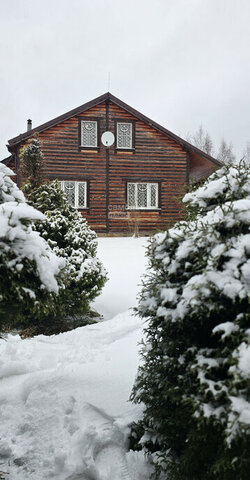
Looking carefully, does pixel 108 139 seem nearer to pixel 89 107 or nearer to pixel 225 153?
pixel 89 107

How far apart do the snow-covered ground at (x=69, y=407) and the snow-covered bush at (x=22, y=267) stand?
47.7 inches

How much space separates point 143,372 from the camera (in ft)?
9.67

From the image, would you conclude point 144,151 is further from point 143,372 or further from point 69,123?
point 143,372

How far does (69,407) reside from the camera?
11.7 ft

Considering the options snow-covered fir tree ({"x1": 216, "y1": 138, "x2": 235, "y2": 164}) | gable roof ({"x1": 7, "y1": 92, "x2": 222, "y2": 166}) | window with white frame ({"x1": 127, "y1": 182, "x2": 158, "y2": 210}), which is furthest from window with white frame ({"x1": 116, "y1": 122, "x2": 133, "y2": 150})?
snow-covered fir tree ({"x1": 216, "y1": 138, "x2": 235, "y2": 164})

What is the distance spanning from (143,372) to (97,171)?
16206 mm

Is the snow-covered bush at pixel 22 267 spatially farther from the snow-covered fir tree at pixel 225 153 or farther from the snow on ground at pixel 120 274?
the snow-covered fir tree at pixel 225 153

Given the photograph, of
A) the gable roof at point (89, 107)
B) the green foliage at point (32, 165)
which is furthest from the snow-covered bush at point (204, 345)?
the gable roof at point (89, 107)

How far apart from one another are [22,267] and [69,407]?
182 centimetres

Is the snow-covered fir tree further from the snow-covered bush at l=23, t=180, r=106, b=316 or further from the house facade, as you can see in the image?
the snow-covered bush at l=23, t=180, r=106, b=316

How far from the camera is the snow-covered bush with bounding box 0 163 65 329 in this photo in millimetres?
2449

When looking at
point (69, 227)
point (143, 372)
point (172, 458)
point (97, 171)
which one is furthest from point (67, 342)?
point (97, 171)

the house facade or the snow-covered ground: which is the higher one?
the house facade

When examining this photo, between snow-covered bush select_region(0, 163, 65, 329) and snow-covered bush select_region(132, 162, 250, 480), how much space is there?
2.40 feet
